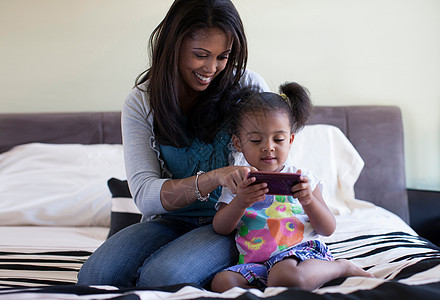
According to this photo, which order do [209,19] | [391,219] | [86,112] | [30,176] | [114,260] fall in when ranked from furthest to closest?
[86,112] < [30,176] < [391,219] < [209,19] < [114,260]

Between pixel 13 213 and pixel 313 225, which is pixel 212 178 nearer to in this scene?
pixel 313 225

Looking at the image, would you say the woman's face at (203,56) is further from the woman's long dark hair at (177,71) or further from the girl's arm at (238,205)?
the girl's arm at (238,205)

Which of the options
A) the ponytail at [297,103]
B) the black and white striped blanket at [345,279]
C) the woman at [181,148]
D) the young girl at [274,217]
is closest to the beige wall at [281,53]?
the black and white striped blanket at [345,279]

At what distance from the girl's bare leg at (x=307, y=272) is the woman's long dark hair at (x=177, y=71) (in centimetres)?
52

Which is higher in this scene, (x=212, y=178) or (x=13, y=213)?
(x=212, y=178)

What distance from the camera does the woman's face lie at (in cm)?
145

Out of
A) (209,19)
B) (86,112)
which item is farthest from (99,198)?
(209,19)

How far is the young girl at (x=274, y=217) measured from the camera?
119cm

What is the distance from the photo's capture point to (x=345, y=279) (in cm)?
112

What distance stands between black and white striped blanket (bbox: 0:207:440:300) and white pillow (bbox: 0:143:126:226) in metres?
0.26

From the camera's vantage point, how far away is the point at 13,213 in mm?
2184

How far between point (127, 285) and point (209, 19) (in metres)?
0.83

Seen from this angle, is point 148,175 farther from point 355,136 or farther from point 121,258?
point 355,136

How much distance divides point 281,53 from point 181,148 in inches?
56.1
